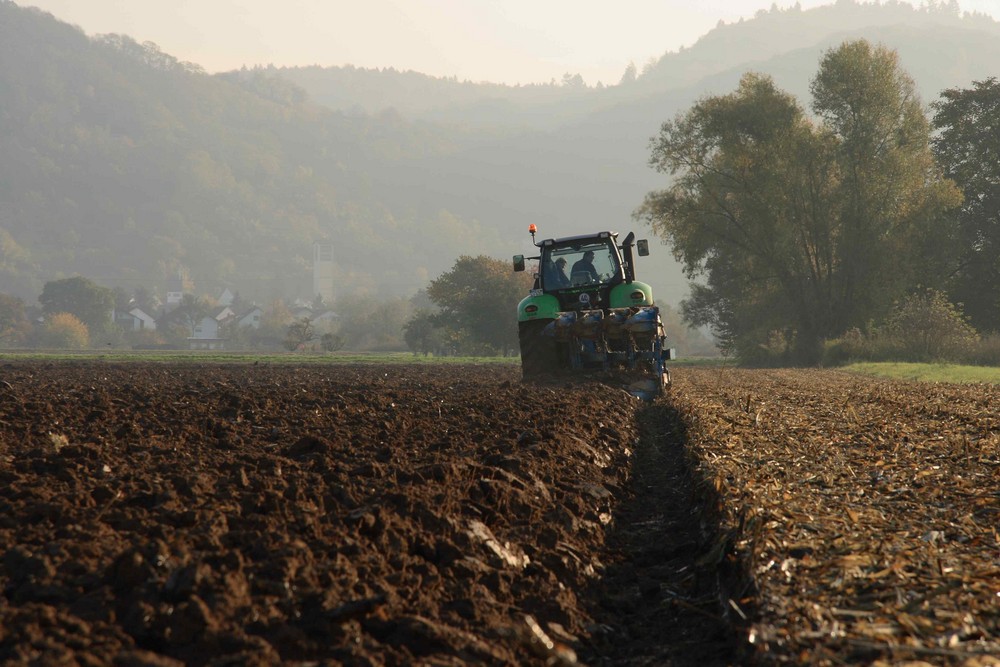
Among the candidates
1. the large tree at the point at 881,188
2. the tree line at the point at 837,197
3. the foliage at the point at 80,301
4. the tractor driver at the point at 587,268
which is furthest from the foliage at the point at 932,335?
the foliage at the point at 80,301

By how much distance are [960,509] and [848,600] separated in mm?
2012

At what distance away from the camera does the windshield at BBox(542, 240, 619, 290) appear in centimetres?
1809

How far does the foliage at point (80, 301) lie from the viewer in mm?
132375

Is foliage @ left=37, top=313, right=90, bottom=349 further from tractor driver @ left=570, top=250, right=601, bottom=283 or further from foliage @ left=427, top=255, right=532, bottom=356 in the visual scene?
tractor driver @ left=570, top=250, right=601, bottom=283

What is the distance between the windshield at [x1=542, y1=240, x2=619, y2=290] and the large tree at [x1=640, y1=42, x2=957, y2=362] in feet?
78.9

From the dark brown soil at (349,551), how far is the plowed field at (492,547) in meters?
0.02

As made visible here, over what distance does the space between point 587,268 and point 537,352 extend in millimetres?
1920

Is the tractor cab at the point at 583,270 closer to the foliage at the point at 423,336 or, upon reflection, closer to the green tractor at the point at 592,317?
the green tractor at the point at 592,317

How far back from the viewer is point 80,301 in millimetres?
133375

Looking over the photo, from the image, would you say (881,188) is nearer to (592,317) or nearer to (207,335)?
(592,317)

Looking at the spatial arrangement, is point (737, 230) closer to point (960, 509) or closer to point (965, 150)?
point (965, 150)

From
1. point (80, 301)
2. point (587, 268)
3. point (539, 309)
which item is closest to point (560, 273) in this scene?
point (587, 268)

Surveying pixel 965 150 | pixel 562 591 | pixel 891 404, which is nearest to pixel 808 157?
pixel 965 150

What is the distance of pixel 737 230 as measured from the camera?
1624 inches
